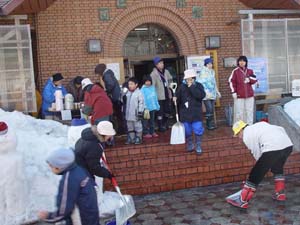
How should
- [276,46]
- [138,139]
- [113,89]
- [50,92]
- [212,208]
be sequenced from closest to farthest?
[212,208]
[113,89]
[138,139]
[50,92]
[276,46]

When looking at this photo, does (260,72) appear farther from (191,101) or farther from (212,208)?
(212,208)

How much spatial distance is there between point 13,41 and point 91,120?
341cm

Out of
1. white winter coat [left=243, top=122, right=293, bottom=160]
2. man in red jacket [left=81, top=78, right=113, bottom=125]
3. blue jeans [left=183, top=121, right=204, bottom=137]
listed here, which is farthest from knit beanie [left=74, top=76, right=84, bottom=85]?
white winter coat [left=243, top=122, right=293, bottom=160]

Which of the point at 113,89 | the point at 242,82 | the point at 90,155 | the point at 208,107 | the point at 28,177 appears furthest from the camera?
the point at 208,107

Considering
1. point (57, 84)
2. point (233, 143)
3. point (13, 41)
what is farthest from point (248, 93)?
point (13, 41)

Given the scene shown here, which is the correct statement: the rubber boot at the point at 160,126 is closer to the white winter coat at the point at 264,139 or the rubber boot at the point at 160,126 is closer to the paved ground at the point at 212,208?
the paved ground at the point at 212,208

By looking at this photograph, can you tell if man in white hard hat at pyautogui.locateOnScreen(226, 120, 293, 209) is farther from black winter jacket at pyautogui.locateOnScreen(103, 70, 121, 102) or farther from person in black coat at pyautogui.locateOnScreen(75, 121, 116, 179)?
black winter jacket at pyautogui.locateOnScreen(103, 70, 121, 102)

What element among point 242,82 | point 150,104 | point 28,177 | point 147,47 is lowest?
point 28,177

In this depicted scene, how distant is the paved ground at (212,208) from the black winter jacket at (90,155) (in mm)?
1453

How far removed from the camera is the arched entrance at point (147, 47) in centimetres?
1105

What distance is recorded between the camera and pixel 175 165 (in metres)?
7.74

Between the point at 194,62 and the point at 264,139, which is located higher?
the point at 194,62

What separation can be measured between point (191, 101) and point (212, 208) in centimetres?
218

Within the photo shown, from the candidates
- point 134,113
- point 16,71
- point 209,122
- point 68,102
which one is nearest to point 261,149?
point 134,113
